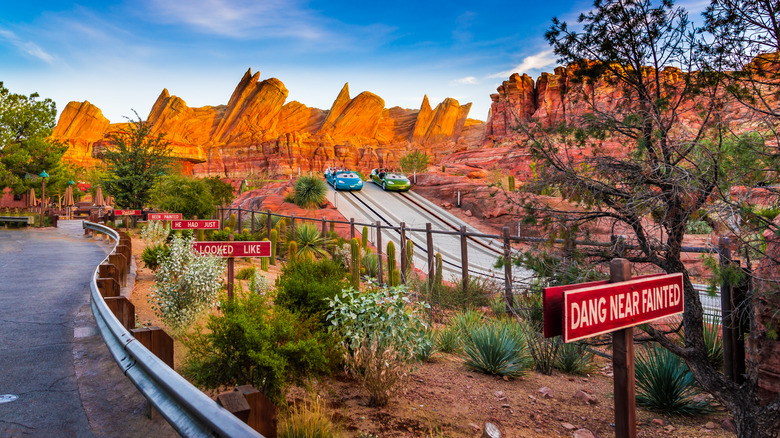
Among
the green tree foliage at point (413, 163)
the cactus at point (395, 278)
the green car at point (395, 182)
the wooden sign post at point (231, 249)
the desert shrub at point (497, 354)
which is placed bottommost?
the desert shrub at point (497, 354)

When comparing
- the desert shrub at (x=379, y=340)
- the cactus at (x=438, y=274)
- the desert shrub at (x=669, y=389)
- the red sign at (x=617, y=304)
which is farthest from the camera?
the cactus at (x=438, y=274)

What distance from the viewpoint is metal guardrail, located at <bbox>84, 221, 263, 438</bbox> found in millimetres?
2102

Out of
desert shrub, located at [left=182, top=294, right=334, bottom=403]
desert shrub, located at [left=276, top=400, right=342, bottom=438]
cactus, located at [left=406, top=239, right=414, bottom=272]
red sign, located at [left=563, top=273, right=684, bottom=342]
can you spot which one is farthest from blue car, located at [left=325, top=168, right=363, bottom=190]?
red sign, located at [left=563, top=273, right=684, bottom=342]

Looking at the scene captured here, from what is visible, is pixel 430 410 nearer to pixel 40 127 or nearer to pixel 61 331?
pixel 61 331

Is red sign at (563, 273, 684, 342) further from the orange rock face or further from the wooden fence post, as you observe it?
the orange rock face

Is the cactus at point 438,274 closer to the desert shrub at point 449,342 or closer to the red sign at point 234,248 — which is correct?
the desert shrub at point 449,342

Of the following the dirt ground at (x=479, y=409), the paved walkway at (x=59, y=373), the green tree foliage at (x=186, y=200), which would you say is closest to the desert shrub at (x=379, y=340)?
the dirt ground at (x=479, y=409)

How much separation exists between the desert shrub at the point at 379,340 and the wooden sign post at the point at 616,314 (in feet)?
7.93

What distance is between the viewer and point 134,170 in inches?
944

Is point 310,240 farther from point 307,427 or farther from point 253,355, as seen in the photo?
point 307,427

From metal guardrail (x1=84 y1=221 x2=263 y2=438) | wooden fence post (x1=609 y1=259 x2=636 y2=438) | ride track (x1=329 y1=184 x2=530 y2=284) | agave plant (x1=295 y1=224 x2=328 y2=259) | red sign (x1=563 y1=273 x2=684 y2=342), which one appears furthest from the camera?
ride track (x1=329 y1=184 x2=530 y2=284)

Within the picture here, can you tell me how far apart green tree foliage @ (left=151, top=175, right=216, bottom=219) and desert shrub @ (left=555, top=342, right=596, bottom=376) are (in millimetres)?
18707

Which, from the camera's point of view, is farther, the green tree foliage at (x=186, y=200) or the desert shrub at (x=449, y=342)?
the green tree foliage at (x=186, y=200)

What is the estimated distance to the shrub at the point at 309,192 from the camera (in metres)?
30.2
